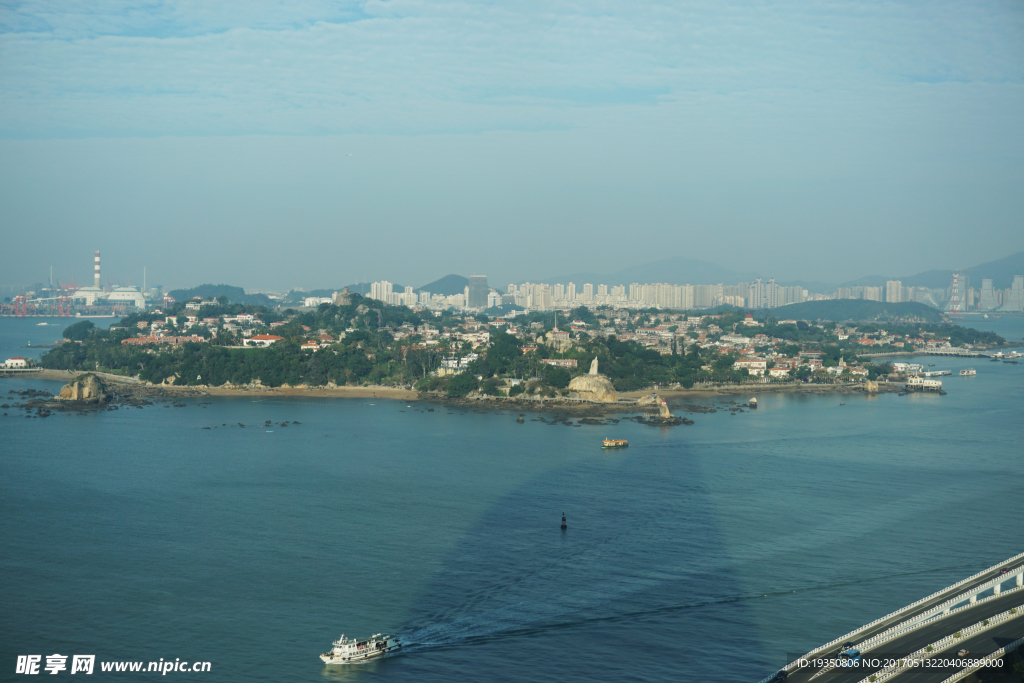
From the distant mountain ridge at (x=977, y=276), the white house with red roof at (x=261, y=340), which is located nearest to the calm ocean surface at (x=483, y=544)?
the white house with red roof at (x=261, y=340)

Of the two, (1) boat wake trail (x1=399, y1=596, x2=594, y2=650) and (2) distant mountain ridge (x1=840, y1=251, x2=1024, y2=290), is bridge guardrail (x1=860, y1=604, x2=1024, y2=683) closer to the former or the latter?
(1) boat wake trail (x1=399, y1=596, x2=594, y2=650)

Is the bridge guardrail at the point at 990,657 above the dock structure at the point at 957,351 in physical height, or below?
below

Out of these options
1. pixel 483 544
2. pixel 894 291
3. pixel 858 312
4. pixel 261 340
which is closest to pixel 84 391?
pixel 261 340

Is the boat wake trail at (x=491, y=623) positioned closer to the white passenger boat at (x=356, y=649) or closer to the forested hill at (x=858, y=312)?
the white passenger boat at (x=356, y=649)

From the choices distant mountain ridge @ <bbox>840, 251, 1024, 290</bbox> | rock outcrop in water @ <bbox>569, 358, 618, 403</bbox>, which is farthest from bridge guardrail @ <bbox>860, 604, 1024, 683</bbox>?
distant mountain ridge @ <bbox>840, 251, 1024, 290</bbox>

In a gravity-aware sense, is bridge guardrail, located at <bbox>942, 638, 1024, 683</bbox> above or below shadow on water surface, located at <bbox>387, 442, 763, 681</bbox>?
above

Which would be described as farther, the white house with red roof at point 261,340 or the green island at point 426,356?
the white house with red roof at point 261,340

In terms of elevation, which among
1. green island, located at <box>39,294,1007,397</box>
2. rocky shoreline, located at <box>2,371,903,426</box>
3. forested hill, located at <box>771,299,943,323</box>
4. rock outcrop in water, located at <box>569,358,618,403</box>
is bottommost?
rocky shoreline, located at <box>2,371,903,426</box>
